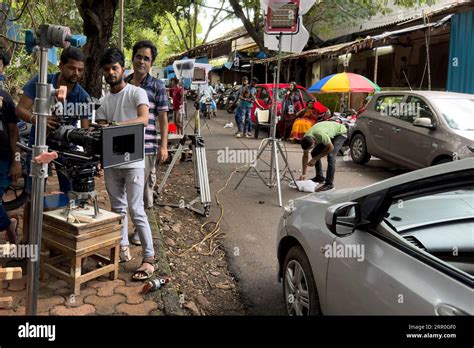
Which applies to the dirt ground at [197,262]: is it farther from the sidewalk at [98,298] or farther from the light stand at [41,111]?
the light stand at [41,111]

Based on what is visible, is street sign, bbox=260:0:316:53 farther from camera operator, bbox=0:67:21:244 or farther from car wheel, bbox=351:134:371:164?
car wheel, bbox=351:134:371:164

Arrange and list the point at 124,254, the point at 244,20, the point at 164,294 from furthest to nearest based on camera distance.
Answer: the point at 244,20 < the point at 124,254 < the point at 164,294

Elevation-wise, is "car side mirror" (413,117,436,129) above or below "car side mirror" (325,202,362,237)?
above

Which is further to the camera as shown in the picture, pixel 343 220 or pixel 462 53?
pixel 462 53

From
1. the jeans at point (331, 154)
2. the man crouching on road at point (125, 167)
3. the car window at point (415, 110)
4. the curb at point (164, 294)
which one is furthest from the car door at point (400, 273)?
the car window at point (415, 110)

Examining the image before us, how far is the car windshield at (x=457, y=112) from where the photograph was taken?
753 cm

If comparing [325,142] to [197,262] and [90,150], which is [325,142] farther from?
[90,150]

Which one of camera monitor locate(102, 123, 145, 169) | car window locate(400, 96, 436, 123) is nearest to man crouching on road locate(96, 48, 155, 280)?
camera monitor locate(102, 123, 145, 169)

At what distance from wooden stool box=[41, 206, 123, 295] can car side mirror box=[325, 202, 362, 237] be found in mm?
1786

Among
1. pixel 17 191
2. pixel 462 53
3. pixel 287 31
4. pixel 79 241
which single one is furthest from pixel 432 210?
pixel 462 53

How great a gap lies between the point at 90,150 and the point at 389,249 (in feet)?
6.13

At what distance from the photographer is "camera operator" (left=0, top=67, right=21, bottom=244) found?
3.69 metres

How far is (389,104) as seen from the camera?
9.47 m
